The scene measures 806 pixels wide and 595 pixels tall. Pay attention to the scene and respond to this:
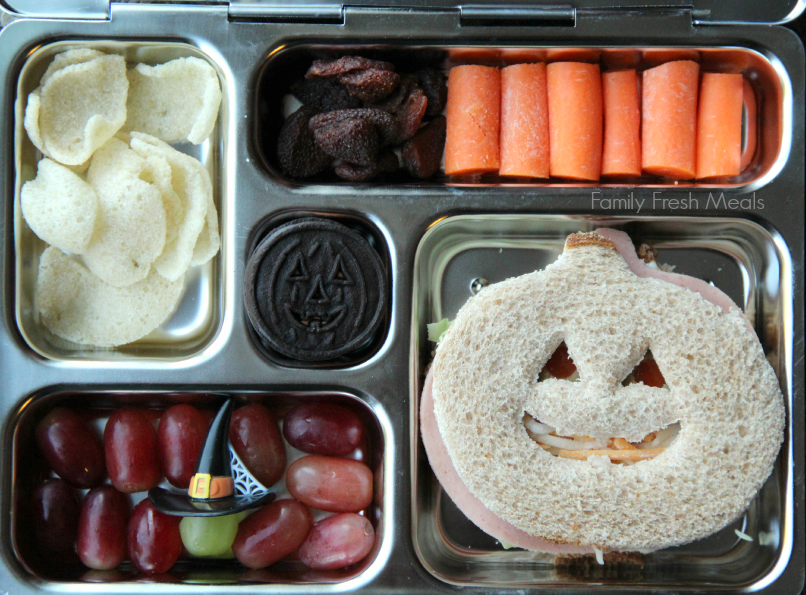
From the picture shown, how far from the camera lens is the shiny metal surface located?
1265 millimetres

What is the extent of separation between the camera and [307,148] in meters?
1.32

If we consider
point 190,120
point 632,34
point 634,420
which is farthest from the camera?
point 190,120

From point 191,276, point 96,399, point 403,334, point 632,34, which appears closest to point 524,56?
point 632,34

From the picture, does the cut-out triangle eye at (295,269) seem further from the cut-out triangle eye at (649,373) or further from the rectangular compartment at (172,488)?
the cut-out triangle eye at (649,373)

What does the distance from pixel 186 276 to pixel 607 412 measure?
1.01 m

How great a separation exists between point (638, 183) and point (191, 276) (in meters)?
1.09

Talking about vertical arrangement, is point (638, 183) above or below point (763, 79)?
below

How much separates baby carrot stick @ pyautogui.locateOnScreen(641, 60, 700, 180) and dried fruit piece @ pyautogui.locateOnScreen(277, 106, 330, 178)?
732mm

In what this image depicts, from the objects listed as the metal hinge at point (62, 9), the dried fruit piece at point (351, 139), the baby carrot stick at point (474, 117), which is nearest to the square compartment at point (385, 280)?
the dried fruit piece at point (351, 139)

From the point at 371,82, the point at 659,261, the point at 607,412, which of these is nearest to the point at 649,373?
the point at 607,412

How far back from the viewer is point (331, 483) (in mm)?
1282

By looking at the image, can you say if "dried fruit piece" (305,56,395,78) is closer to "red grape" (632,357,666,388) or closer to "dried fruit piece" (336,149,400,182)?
"dried fruit piece" (336,149,400,182)

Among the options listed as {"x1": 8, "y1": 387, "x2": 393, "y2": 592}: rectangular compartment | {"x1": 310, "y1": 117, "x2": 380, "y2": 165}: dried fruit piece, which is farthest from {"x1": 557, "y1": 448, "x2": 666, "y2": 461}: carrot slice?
{"x1": 310, "y1": 117, "x2": 380, "y2": 165}: dried fruit piece

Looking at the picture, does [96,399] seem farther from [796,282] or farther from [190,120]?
[796,282]
